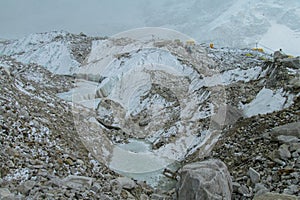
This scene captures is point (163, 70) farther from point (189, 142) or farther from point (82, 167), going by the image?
point (82, 167)

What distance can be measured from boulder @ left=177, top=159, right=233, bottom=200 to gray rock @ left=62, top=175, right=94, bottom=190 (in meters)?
2.90

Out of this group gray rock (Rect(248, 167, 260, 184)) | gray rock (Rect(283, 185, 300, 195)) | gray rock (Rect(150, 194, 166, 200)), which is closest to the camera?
gray rock (Rect(283, 185, 300, 195))

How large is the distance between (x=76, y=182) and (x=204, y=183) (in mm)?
3982

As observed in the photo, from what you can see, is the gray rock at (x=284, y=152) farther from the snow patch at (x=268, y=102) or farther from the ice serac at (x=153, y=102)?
the ice serac at (x=153, y=102)

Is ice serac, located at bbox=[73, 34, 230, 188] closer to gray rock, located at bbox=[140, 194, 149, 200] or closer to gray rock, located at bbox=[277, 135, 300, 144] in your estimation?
gray rock, located at bbox=[140, 194, 149, 200]

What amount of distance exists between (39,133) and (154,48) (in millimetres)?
34322

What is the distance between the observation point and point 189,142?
54.4ft

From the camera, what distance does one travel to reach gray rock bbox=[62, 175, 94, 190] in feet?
27.6

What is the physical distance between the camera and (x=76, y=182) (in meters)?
8.77

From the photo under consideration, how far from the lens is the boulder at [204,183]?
24.5ft

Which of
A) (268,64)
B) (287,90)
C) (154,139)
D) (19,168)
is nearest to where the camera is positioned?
(19,168)

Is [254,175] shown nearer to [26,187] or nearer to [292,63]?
[26,187]

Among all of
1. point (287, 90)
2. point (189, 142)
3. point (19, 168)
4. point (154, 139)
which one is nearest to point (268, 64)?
point (287, 90)

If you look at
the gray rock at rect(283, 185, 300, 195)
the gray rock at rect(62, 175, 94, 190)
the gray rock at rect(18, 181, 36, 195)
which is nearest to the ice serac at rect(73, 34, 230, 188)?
the gray rock at rect(62, 175, 94, 190)
